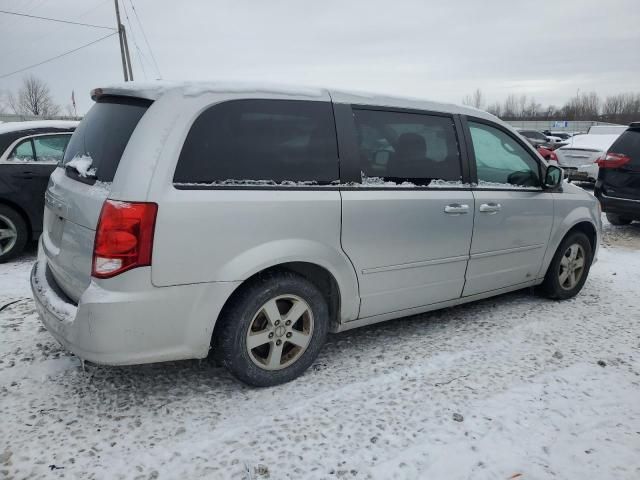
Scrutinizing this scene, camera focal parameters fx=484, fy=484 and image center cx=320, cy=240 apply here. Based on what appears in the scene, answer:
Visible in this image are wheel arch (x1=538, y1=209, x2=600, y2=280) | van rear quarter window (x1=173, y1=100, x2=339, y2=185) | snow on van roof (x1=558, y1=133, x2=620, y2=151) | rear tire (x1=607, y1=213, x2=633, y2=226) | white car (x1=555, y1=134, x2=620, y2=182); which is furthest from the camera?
snow on van roof (x1=558, y1=133, x2=620, y2=151)

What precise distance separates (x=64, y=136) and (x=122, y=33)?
20.8 metres

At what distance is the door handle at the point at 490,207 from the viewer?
3.68 metres

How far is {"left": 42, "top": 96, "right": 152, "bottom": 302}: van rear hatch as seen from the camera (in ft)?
8.13

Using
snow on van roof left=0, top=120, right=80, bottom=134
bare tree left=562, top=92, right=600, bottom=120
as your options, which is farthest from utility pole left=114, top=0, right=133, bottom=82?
bare tree left=562, top=92, right=600, bottom=120

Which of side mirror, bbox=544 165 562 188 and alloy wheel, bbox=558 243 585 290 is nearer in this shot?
side mirror, bbox=544 165 562 188

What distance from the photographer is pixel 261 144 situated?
107 inches

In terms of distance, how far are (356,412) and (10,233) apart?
184 inches

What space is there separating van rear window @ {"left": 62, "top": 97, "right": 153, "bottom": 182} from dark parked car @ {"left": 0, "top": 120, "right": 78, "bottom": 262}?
2.92 meters

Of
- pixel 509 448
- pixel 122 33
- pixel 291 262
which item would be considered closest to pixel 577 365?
pixel 509 448

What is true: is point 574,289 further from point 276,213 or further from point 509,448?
point 276,213

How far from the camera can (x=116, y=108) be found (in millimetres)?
2766

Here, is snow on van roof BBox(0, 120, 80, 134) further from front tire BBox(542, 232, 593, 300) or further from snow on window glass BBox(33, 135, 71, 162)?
front tire BBox(542, 232, 593, 300)

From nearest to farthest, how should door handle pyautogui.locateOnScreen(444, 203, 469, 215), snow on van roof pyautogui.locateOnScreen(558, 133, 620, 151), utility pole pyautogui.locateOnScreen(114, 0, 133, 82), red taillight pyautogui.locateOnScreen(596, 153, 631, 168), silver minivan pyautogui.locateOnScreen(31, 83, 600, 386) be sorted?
silver minivan pyautogui.locateOnScreen(31, 83, 600, 386), door handle pyautogui.locateOnScreen(444, 203, 469, 215), red taillight pyautogui.locateOnScreen(596, 153, 631, 168), snow on van roof pyautogui.locateOnScreen(558, 133, 620, 151), utility pole pyautogui.locateOnScreen(114, 0, 133, 82)

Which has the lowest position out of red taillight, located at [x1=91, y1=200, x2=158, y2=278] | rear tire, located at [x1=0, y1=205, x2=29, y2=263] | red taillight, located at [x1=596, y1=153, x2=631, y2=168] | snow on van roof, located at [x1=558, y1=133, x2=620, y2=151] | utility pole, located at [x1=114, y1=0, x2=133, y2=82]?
rear tire, located at [x1=0, y1=205, x2=29, y2=263]
